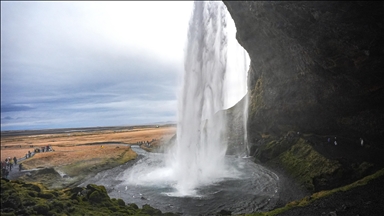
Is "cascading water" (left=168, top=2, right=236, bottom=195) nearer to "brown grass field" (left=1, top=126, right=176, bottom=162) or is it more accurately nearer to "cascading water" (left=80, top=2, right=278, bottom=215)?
"cascading water" (left=80, top=2, right=278, bottom=215)

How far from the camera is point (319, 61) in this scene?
42375 millimetres

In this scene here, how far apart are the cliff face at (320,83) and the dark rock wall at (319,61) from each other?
0.13 meters

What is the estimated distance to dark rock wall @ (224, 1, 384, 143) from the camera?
3650 centimetres

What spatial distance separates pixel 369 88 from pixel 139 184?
133 feet

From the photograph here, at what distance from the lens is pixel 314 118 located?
163 ft

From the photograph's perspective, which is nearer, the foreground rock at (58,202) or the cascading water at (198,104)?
the foreground rock at (58,202)

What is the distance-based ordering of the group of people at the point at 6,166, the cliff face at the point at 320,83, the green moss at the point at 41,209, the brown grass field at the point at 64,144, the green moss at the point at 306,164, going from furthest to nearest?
the brown grass field at the point at 64,144
the group of people at the point at 6,166
the cliff face at the point at 320,83
the green moss at the point at 306,164
the green moss at the point at 41,209

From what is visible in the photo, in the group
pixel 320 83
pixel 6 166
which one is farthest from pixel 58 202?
pixel 320 83

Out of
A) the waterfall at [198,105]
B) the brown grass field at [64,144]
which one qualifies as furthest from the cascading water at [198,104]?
the brown grass field at [64,144]

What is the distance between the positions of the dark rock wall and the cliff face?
13 cm

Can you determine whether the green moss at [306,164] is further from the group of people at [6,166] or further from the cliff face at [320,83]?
the group of people at [6,166]

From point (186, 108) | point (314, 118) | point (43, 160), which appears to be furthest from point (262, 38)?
point (43, 160)

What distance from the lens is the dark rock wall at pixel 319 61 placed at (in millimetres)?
36500

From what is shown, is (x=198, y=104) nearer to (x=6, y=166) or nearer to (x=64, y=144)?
(x=6, y=166)
